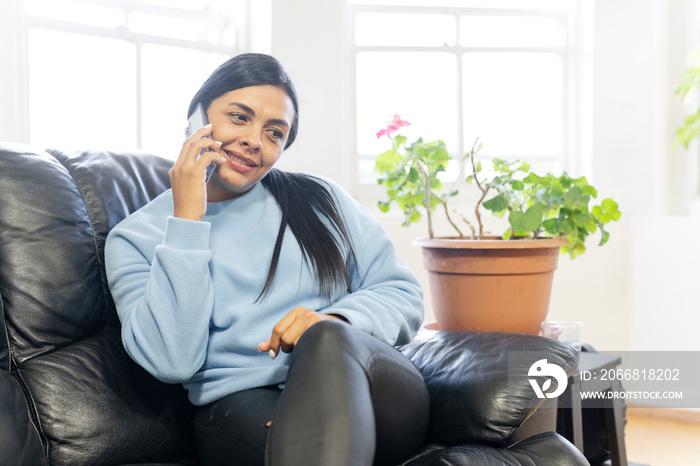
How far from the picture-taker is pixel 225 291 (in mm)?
1232

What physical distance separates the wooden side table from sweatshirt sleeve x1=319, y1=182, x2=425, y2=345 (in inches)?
16.5

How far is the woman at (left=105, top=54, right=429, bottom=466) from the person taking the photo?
3.16 feet

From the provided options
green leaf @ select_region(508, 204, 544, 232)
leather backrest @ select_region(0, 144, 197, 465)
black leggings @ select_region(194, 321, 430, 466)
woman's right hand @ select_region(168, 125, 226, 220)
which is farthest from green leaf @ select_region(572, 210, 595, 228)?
leather backrest @ select_region(0, 144, 197, 465)

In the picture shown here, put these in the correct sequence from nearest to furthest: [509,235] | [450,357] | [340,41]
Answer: [450,357]
[509,235]
[340,41]

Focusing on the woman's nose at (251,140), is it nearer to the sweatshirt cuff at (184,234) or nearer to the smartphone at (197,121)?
the smartphone at (197,121)

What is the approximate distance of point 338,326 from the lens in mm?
935

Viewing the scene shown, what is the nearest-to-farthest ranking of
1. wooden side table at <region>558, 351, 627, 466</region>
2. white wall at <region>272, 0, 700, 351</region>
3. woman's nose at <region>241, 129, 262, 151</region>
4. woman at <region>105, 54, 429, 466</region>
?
woman at <region>105, 54, 429, 466</region> < woman's nose at <region>241, 129, 262, 151</region> < wooden side table at <region>558, 351, 627, 466</region> < white wall at <region>272, 0, 700, 351</region>

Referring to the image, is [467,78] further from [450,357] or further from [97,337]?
[97,337]

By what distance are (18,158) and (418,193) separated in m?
1.05

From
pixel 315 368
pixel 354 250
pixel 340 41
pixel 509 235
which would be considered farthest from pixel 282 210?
pixel 340 41

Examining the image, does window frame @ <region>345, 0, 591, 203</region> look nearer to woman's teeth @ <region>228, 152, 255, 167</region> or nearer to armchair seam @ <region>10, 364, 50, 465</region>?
woman's teeth @ <region>228, 152, 255, 167</region>

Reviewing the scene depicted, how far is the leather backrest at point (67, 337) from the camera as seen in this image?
111 cm

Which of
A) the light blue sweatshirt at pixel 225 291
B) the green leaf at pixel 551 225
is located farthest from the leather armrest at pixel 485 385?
the green leaf at pixel 551 225

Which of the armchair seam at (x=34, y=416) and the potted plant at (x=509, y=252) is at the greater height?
the potted plant at (x=509, y=252)
